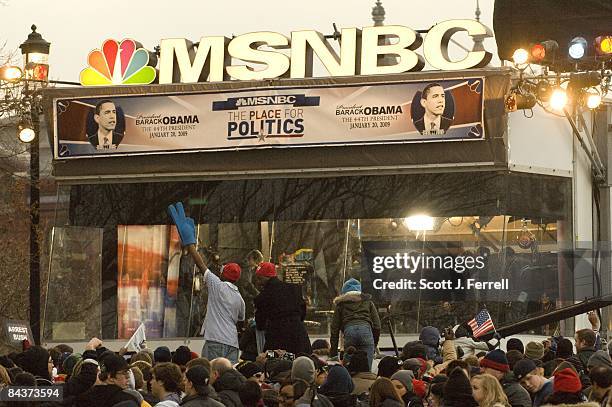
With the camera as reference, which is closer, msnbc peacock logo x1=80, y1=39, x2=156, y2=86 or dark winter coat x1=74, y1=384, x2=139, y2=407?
dark winter coat x1=74, y1=384, x2=139, y2=407

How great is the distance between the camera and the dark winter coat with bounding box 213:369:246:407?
14.8m

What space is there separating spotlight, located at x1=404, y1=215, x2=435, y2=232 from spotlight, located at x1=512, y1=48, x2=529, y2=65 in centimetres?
564

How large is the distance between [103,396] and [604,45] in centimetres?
944

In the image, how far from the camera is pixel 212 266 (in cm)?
2970

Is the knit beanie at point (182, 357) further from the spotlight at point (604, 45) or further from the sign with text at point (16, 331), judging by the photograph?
the spotlight at point (604, 45)

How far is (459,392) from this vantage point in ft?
46.5

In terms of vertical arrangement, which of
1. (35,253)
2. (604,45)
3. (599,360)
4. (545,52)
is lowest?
(599,360)

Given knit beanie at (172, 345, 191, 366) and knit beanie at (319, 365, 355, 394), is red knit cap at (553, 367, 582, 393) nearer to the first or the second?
knit beanie at (319, 365, 355, 394)

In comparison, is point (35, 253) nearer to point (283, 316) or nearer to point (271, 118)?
point (271, 118)

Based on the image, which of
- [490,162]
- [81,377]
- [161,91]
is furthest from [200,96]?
[81,377]

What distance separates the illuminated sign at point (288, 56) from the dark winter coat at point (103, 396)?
50.8ft

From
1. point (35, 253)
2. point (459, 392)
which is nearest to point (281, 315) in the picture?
point (459, 392)

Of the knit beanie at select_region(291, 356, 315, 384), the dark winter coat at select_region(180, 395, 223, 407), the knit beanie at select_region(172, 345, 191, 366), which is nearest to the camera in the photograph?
the dark winter coat at select_region(180, 395, 223, 407)

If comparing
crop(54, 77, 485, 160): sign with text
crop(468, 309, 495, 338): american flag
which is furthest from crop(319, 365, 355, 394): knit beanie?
crop(54, 77, 485, 160): sign with text
